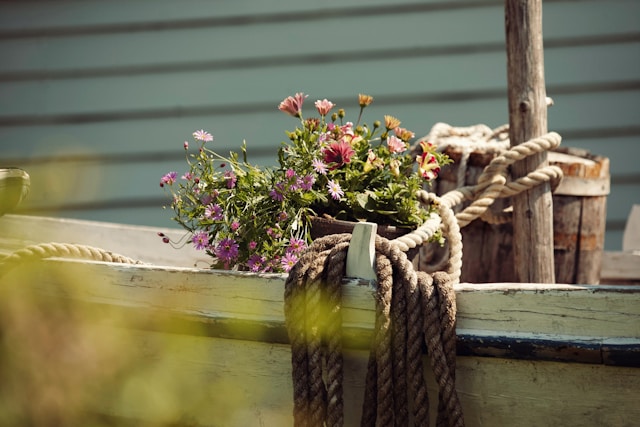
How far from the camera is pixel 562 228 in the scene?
276 cm

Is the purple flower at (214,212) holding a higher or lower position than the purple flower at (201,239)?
higher

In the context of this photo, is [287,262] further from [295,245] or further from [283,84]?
[283,84]

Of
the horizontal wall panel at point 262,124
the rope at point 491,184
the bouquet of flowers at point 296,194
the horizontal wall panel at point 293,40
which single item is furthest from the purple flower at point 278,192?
the horizontal wall panel at point 293,40

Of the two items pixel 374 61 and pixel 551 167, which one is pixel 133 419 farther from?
pixel 374 61

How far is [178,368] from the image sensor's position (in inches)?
72.2

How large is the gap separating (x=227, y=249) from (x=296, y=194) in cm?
22

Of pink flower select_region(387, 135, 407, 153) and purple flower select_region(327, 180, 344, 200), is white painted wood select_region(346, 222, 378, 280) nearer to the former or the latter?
purple flower select_region(327, 180, 344, 200)

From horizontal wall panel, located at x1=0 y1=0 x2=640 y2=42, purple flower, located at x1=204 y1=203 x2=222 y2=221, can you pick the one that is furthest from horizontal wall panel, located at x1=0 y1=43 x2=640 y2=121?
purple flower, located at x1=204 y1=203 x2=222 y2=221

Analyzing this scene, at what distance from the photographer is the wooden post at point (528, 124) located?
2479mm

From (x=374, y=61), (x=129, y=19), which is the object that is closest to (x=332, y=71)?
(x=374, y=61)

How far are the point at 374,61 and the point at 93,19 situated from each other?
1448mm

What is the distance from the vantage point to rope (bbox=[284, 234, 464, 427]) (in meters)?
1.56

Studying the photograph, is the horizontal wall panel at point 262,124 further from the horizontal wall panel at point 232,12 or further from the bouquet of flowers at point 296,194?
the bouquet of flowers at point 296,194

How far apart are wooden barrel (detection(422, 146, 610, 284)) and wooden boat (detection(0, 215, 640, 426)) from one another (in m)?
1.17
